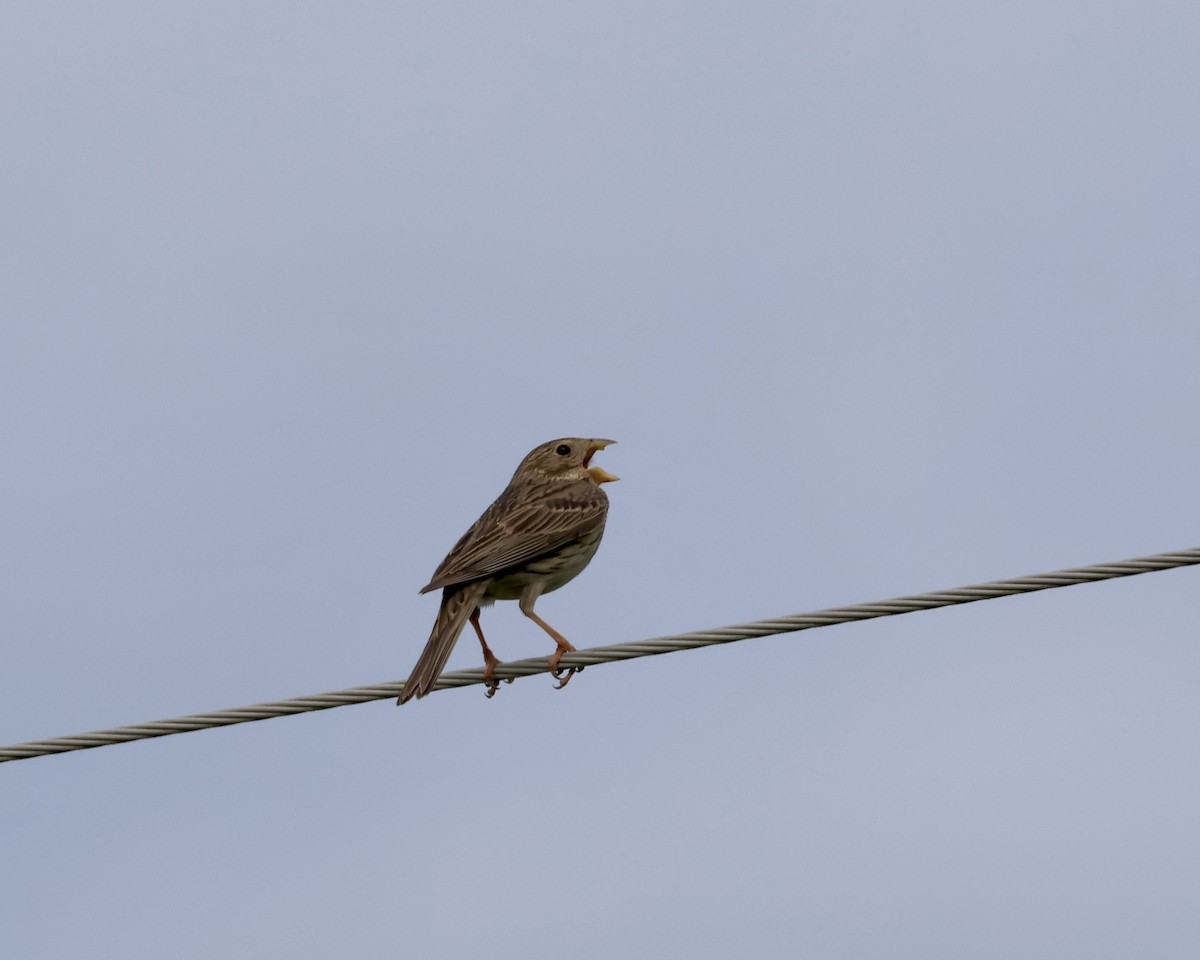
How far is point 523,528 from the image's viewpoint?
1272cm

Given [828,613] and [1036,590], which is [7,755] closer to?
[828,613]

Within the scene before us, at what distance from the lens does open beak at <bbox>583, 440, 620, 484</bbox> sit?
14156 millimetres

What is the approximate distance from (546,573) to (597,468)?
5.44ft

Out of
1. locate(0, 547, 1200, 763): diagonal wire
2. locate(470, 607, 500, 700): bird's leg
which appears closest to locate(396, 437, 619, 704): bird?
locate(470, 607, 500, 700): bird's leg

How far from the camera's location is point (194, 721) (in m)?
9.11

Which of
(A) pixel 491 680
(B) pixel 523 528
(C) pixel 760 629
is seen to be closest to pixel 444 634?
(A) pixel 491 680

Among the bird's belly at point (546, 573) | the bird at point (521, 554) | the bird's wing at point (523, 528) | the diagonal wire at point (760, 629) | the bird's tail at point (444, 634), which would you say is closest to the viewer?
the diagonal wire at point (760, 629)

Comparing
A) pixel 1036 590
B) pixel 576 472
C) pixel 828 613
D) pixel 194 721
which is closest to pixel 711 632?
pixel 828 613

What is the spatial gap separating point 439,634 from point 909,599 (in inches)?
135

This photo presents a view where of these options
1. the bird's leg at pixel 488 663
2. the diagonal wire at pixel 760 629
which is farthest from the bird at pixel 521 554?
the diagonal wire at pixel 760 629

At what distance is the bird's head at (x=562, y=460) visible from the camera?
1427 cm

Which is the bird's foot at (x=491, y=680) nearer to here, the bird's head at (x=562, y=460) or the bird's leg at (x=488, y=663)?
the bird's leg at (x=488, y=663)

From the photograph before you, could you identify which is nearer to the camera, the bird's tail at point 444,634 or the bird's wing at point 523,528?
the bird's tail at point 444,634

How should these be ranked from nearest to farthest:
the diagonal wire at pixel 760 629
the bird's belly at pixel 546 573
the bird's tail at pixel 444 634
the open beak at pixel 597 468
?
the diagonal wire at pixel 760 629
the bird's tail at pixel 444 634
the bird's belly at pixel 546 573
the open beak at pixel 597 468
